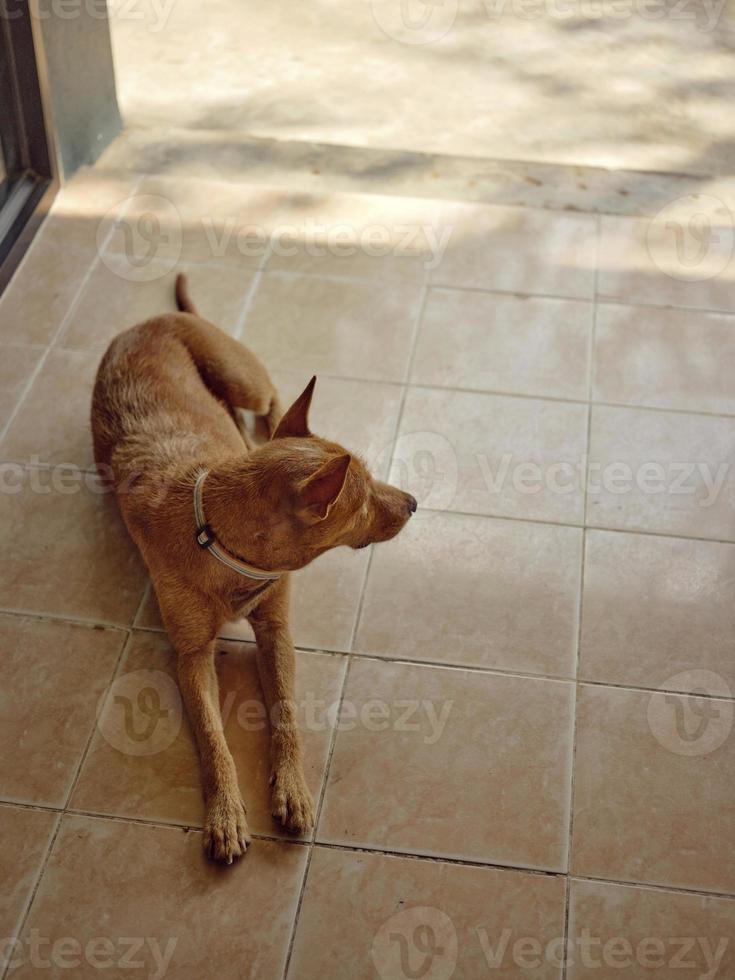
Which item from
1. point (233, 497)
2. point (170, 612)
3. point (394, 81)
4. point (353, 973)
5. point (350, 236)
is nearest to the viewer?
point (353, 973)

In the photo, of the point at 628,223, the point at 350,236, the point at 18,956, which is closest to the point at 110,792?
the point at 18,956

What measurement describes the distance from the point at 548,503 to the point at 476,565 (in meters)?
0.34

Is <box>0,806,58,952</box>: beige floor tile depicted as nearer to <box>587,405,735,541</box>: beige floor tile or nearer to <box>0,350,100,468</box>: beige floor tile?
<box>0,350,100,468</box>: beige floor tile

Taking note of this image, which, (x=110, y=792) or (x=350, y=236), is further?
(x=350, y=236)

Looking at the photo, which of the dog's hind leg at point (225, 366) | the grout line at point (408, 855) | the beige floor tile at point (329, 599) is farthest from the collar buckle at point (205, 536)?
the dog's hind leg at point (225, 366)

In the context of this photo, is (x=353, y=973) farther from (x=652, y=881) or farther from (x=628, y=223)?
(x=628, y=223)

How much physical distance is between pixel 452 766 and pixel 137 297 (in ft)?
7.05

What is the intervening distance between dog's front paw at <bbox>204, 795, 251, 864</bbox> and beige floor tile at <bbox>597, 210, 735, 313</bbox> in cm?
232

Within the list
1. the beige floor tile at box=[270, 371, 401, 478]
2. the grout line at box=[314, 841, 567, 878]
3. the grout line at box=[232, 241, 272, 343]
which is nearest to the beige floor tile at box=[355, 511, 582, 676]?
the beige floor tile at box=[270, 371, 401, 478]

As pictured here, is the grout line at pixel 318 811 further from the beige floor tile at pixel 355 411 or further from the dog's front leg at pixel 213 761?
the beige floor tile at pixel 355 411

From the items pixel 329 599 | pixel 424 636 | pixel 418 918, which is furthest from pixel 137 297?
pixel 418 918

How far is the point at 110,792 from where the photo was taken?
2.50 metres

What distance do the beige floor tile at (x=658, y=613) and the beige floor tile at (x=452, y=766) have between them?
0.20 metres

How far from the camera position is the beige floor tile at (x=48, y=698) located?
2.53 metres
